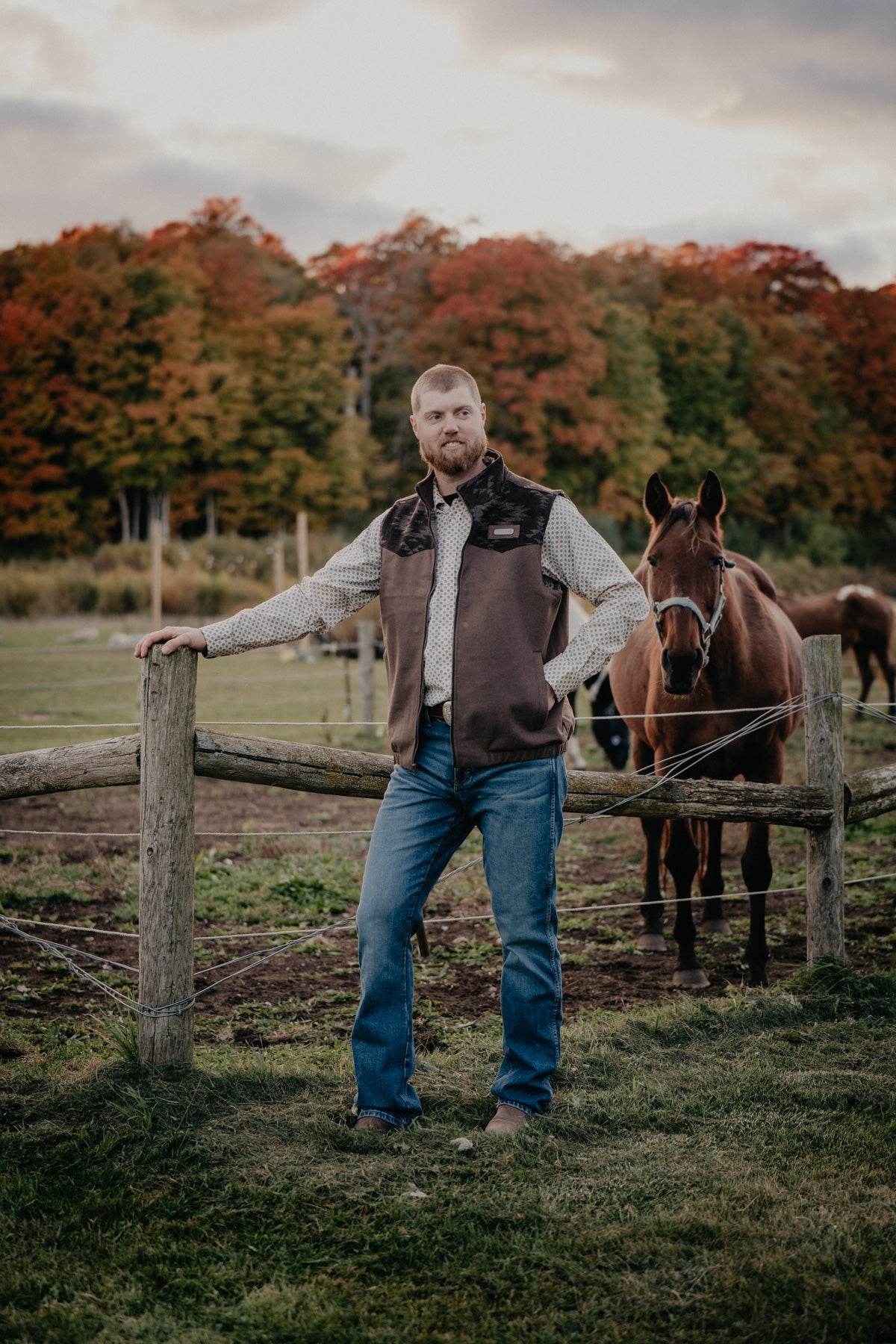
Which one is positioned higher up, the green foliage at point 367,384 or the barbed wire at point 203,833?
the green foliage at point 367,384

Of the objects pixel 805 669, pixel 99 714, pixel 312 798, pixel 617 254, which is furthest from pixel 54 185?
pixel 805 669

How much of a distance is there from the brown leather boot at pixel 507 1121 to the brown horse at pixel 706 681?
1.91 metres

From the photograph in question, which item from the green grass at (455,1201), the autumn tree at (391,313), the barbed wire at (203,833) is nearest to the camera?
the green grass at (455,1201)

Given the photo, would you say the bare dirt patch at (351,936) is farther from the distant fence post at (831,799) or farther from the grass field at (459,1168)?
the distant fence post at (831,799)

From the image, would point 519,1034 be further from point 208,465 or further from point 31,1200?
point 208,465

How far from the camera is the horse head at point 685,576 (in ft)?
15.4

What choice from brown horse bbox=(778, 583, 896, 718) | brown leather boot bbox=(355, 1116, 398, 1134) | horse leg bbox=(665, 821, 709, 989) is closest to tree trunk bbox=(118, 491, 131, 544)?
brown horse bbox=(778, 583, 896, 718)

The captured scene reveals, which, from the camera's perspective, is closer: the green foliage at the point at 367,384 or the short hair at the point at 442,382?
the short hair at the point at 442,382

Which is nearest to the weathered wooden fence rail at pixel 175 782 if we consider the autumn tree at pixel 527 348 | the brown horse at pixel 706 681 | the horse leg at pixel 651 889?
the brown horse at pixel 706 681

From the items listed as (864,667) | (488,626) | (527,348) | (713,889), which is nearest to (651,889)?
(713,889)

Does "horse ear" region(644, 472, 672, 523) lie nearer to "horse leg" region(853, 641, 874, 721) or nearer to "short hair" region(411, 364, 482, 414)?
"short hair" region(411, 364, 482, 414)

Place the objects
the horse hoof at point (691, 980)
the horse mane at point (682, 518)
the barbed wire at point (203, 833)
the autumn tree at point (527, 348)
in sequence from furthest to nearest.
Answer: the autumn tree at point (527, 348), the barbed wire at point (203, 833), the horse hoof at point (691, 980), the horse mane at point (682, 518)

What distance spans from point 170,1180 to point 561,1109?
1.24 meters

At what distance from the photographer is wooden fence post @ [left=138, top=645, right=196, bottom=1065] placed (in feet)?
12.1
